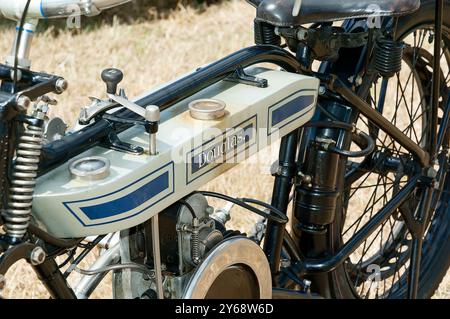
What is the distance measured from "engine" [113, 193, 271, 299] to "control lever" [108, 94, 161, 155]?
7.9 inches

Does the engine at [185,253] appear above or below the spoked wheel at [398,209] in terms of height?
above

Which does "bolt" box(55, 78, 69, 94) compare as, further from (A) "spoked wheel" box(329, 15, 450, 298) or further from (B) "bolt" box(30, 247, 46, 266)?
(A) "spoked wheel" box(329, 15, 450, 298)

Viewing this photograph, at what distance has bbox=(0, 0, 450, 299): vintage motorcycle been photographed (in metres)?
1.25

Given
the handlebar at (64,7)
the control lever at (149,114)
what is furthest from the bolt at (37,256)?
the handlebar at (64,7)

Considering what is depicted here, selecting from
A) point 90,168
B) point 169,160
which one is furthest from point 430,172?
point 90,168

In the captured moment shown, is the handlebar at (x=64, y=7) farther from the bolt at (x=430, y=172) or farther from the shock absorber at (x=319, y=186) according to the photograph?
the bolt at (x=430, y=172)

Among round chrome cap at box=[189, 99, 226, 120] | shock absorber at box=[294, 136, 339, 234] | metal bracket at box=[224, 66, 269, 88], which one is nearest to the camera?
round chrome cap at box=[189, 99, 226, 120]

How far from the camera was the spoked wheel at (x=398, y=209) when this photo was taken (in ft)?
7.02

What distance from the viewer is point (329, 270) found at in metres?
1.91

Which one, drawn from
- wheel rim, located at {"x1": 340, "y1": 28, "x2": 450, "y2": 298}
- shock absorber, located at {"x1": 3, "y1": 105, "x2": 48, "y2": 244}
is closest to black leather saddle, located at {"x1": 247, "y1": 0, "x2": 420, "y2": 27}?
wheel rim, located at {"x1": 340, "y1": 28, "x2": 450, "y2": 298}

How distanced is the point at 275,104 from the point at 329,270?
0.51 m

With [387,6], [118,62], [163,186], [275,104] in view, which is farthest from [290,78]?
[118,62]

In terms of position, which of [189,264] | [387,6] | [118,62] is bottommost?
[118,62]

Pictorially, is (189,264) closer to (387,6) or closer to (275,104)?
(275,104)
